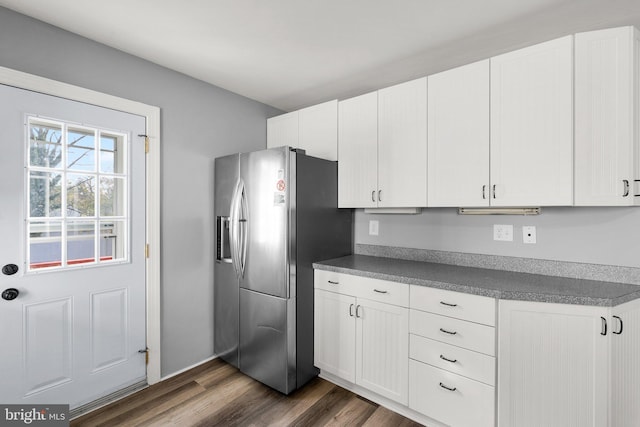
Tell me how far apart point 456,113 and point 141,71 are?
2.36m

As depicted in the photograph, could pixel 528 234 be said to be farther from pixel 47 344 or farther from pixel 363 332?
pixel 47 344


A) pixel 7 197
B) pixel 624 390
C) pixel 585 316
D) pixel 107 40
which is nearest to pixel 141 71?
pixel 107 40

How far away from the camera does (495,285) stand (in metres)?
1.78

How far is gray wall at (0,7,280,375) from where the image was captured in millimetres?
2064

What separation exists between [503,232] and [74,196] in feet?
9.78

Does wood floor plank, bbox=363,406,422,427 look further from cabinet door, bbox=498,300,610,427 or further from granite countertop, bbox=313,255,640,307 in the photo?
granite countertop, bbox=313,255,640,307

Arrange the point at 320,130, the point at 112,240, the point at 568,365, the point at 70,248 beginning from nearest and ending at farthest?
1. the point at 568,365
2. the point at 70,248
3. the point at 112,240
4. the point at 320,130

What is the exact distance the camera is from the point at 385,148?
2.45 meters

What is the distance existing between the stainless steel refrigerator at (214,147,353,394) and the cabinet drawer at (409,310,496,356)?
877 millimetres

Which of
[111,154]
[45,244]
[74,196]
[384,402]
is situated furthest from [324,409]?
[111,154]

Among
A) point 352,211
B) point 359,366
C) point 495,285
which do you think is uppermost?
point 352,211

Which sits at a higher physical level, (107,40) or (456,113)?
(107,40)

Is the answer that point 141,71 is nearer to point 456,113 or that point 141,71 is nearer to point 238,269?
point 238,269

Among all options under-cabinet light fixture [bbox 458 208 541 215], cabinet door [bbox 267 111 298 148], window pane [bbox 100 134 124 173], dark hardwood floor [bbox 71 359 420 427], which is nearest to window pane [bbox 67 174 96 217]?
window pane [bbox 100 134 124 173]
